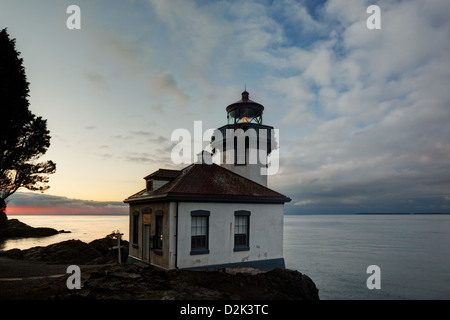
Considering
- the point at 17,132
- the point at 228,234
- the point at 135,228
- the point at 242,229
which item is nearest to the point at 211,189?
the point at 228,234

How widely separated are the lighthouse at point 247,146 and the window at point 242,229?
4135 mm

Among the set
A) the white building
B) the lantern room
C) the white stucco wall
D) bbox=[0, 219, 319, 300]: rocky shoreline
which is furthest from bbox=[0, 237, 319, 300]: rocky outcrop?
the lantern room

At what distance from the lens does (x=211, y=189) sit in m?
16.2

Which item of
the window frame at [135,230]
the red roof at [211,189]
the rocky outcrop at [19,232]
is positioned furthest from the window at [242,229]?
the rocky outcrop at [19,232]

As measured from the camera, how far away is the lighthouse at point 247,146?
2042cm

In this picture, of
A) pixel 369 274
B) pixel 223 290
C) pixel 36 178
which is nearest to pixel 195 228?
pixel 223 290

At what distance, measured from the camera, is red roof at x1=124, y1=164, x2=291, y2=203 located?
1514 centimetres

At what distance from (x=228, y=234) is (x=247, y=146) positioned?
7.15m

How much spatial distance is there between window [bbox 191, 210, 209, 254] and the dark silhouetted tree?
40.4ft

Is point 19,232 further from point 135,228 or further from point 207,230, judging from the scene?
point 207,230

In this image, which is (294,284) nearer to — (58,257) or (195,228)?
(195,228)

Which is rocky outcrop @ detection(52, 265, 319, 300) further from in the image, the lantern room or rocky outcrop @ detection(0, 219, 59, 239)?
rocky outcrop @ detection(0, 219, 59, 239)
